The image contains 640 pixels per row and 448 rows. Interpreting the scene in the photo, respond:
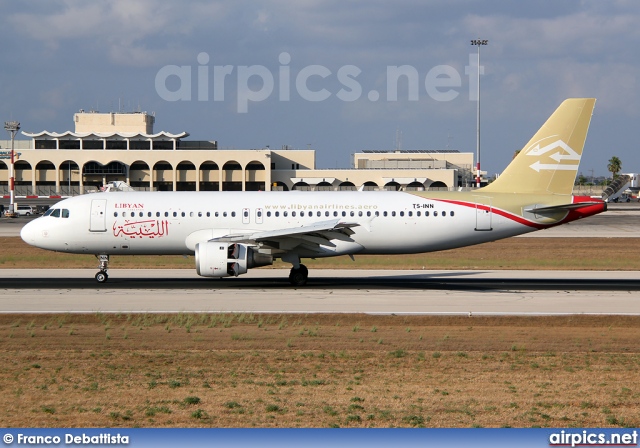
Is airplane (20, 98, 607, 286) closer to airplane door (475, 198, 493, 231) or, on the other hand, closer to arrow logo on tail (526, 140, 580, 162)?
airplane door (475, 198, 493, 231)

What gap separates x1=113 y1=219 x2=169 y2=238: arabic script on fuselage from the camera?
3506 centimetres

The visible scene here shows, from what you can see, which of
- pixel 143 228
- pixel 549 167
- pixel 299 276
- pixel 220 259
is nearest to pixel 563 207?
pixel 549 167

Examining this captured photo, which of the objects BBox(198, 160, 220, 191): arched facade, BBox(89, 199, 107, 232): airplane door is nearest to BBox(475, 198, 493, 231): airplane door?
BBox(89, 199, 107, 232): airplane door

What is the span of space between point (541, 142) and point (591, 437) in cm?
2595

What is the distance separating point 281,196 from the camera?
35.8 meters

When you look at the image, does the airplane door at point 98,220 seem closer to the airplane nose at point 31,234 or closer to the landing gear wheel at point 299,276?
the airplane nose at point 31,234

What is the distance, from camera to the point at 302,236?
33.2 meters

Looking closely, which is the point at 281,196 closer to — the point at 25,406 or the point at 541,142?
the point at 541,142

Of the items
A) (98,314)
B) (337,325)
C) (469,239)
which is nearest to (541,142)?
(469,239)

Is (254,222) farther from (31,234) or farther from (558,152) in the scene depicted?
(558,152)

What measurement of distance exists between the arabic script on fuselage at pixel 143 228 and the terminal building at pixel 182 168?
83.8m

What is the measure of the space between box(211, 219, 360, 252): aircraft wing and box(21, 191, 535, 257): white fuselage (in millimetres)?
950

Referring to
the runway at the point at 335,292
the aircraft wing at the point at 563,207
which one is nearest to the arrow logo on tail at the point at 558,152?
the aircraft wing at the point at 563,207

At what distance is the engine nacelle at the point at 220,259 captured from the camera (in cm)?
3206
